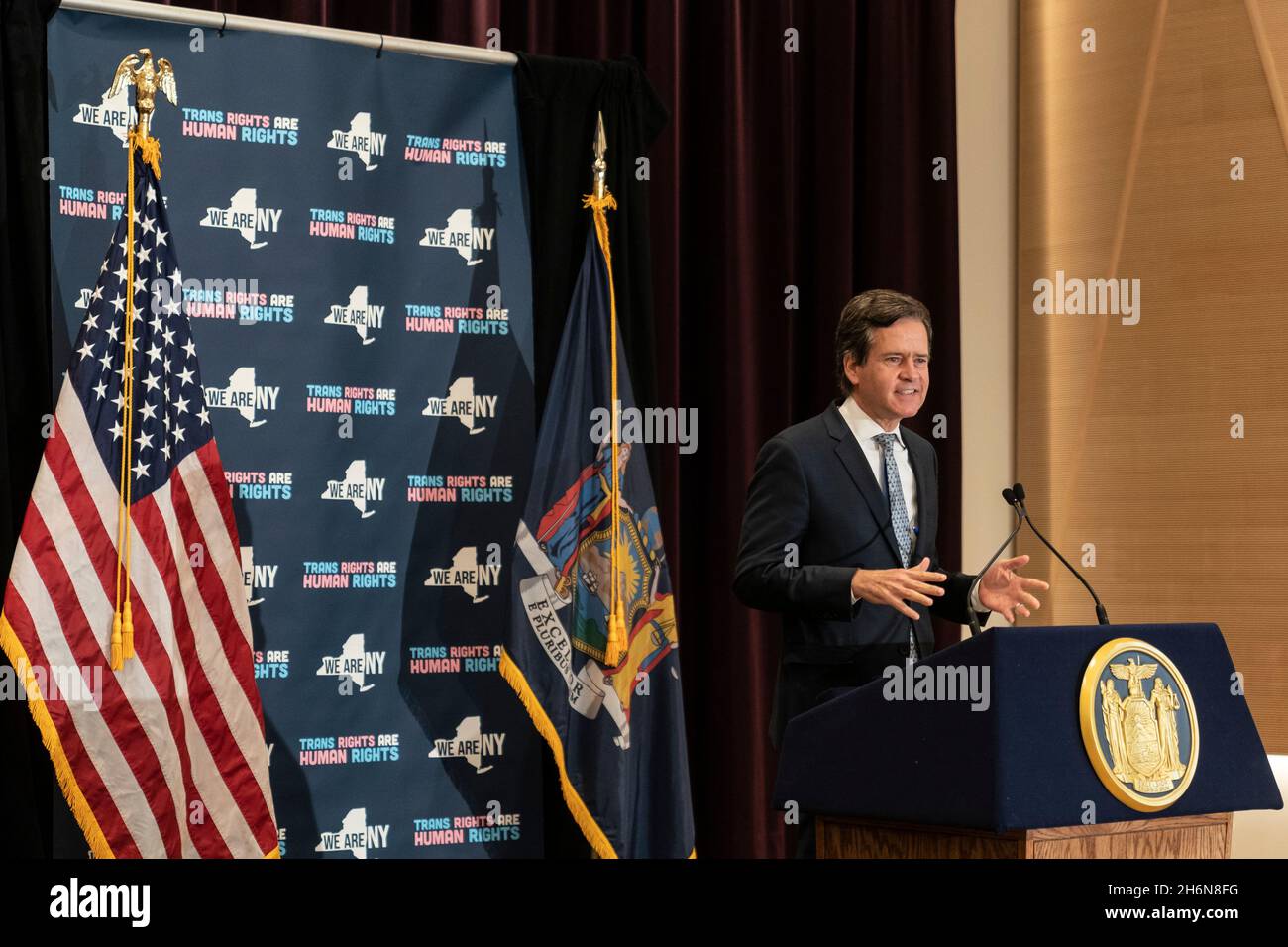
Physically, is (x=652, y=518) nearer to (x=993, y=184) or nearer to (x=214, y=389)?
(x=214, y=389)

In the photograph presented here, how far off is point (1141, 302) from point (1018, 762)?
134 inches

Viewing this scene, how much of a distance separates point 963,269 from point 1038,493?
89 centimetres

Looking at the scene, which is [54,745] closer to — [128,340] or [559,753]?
[128,340]

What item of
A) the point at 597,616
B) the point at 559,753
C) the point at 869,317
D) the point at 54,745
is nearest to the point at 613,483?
the point at 597,616

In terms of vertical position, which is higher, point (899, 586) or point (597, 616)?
point (899, 586)

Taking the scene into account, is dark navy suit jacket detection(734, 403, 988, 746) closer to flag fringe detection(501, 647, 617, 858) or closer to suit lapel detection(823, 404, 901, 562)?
suit lapel detection(823, 404, 901, 562)

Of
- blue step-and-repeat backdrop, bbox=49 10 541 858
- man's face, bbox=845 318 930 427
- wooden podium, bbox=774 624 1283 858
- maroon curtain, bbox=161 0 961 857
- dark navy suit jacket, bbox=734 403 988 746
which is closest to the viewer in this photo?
wooden podium, bbox=774 624 1283 858

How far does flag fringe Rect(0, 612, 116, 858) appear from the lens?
3.42 m

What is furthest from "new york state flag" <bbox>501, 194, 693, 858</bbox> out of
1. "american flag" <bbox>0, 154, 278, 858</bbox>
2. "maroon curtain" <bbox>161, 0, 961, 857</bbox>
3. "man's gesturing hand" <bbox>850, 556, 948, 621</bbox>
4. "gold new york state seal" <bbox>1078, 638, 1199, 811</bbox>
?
"gold new york state seal" <bbox>1078, 638, 1199, 811</bbox>

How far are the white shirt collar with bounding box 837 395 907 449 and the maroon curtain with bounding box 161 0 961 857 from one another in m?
1.27

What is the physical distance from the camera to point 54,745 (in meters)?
3.43

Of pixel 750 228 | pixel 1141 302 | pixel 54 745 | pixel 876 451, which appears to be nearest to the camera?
pixel 876 451

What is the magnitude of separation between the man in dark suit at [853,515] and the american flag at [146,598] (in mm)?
1423

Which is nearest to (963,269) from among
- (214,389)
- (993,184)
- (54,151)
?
(993,184)
